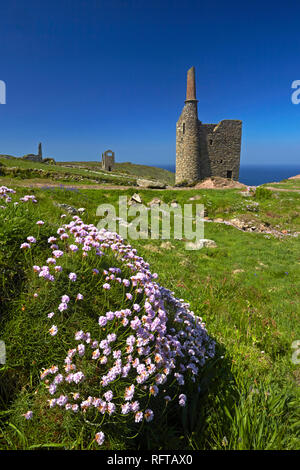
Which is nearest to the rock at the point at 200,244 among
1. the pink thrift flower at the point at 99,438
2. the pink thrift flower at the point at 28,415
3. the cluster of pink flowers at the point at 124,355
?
the cluster of pink flowers at the point at 124,355

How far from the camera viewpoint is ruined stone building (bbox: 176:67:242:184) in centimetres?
3309

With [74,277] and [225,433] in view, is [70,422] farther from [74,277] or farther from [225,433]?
[225,433]

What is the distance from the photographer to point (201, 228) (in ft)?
51.5

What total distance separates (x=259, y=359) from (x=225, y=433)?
86.7 inches

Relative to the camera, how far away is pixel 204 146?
34.6m

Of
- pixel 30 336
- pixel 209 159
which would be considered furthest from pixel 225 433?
pixel 209 159

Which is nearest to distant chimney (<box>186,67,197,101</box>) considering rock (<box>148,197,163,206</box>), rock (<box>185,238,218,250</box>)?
rock (<box>148,197,163,206</box>)

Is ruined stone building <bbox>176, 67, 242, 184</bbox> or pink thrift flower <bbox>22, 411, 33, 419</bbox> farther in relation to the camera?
ruined stone building <bbox>176, 67, 242, 184</bbox>

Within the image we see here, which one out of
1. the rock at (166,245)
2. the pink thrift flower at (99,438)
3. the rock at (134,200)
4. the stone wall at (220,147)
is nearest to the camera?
the pink thrift flower at (99,438)

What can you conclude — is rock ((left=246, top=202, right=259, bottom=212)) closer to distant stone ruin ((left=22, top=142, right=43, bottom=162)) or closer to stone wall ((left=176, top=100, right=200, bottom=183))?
stone wall ((left=176, top=100, right=200, bottom=183))

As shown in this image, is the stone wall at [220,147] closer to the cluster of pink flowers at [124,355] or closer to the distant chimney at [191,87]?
the distant chimney at [191,87]

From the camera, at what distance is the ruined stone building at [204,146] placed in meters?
33.1

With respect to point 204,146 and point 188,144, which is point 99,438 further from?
point 204,146

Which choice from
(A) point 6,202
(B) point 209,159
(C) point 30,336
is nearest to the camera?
(C) point 30,336
